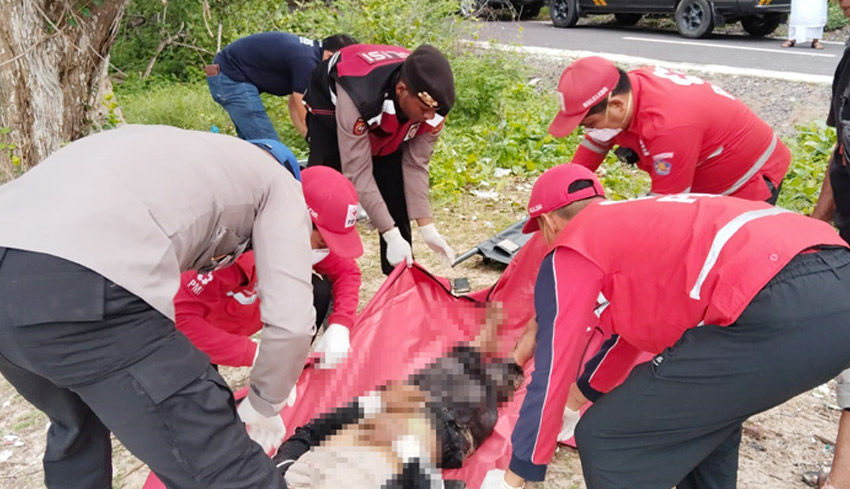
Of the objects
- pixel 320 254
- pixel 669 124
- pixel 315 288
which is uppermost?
pixel 669 124

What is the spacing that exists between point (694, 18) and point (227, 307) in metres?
9.66

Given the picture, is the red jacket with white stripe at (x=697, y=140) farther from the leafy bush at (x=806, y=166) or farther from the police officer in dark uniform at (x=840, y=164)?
the leafy bush at (x=806, y=166)

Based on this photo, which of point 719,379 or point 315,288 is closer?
point 719,379

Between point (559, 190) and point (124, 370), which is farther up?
point (559, 190)

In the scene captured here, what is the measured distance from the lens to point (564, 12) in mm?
12047

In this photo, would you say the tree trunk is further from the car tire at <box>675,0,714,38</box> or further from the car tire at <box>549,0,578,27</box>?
the car tire at <box>549,0,578,27</box>

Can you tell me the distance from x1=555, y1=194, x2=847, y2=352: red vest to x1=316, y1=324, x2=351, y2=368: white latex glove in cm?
119

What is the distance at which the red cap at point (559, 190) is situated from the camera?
1925 mm

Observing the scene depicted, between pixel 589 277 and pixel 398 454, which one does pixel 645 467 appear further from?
pixel 398 454

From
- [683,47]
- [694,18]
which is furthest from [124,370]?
[694,18]

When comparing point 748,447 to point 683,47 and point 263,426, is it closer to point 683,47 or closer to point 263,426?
point 263,426

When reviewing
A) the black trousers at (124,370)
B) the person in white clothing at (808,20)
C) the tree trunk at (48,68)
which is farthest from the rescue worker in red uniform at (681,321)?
the person in white clothing at (808,20)

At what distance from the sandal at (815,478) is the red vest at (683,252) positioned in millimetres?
1086

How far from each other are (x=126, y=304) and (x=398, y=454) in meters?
1.10
